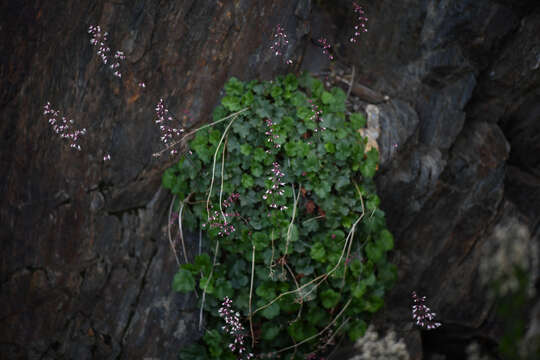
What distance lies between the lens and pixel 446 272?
3.05 meters

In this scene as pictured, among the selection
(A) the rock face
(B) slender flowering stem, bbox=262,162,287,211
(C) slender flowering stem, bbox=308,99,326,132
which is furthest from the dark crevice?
(C) slender flowering stem, bbox=308,99,326,132

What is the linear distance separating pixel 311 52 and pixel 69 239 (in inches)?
80.5

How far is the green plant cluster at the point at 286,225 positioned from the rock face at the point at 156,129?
0.26m

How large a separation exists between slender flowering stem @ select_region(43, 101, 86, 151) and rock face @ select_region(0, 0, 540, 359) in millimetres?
44

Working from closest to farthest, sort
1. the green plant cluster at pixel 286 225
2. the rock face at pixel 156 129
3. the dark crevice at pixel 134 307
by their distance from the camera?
the green plant cluster at pixel 286 225 < the rock face at pixel 156 129 < the dark crevice at pixel 134 307

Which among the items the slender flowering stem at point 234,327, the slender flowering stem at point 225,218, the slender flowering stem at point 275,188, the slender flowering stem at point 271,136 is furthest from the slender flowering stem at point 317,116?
the slender flowering stem at point 234,327

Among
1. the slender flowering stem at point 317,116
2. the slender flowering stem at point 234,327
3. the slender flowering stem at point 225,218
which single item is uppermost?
the slender flowering stem at point 317,116

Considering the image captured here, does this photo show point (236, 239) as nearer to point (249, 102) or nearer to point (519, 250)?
point (249, 102)

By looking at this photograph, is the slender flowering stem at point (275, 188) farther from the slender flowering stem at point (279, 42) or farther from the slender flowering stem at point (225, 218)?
the slender flowering stem at point (279, 42)

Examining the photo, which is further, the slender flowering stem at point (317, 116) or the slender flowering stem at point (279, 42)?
the slender flowering stem at point (279, 42)

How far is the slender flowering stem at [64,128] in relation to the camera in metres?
2.37

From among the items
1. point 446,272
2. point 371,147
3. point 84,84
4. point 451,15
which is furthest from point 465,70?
point 84,84

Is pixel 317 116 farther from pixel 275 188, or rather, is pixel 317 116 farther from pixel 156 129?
pixel 156 129

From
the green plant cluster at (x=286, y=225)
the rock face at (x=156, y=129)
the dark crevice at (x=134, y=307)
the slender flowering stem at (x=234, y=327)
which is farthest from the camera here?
the dark crevice at (x=134, y=307)
